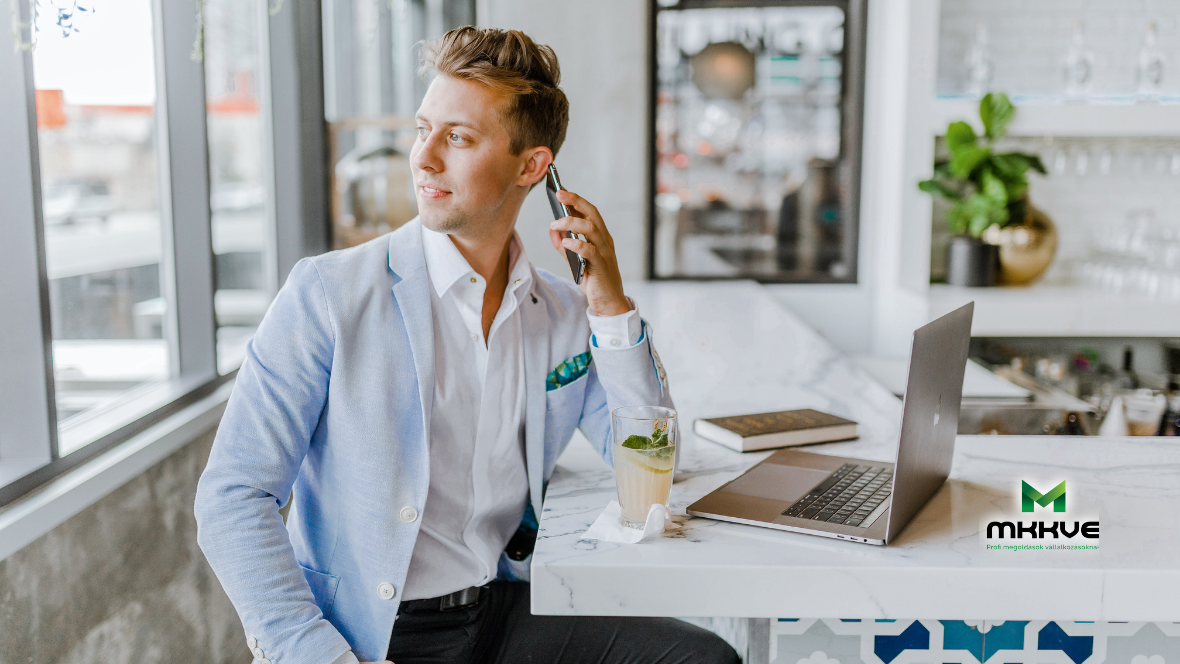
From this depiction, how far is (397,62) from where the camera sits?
4.16 m

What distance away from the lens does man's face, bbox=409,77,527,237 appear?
4.32ft

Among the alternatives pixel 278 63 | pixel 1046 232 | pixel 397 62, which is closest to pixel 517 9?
pixel 397 62

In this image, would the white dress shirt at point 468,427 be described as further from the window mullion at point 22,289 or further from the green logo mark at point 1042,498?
the window mullion at point 22,289

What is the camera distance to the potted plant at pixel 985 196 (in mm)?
3674

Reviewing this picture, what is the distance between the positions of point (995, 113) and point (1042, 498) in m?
2.87

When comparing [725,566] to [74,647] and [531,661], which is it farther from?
[74,647]

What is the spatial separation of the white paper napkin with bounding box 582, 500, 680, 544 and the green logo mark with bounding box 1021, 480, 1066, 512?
44cm

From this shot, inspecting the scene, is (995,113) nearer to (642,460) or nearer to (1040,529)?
(1040,529)

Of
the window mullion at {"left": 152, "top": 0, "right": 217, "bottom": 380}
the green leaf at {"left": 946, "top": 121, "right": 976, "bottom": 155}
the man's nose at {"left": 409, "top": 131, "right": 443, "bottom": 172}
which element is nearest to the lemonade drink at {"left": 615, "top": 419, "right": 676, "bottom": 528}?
the man's nose at {"left": 409, "top": 131, "right": 443, "bottom": 172}

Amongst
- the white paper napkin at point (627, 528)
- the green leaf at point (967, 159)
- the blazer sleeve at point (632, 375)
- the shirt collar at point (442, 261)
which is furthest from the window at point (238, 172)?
the green leaf at point (967, 159)

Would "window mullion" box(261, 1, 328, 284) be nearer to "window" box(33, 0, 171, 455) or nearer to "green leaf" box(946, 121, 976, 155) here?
"window" box(33, 0, 171, 455)

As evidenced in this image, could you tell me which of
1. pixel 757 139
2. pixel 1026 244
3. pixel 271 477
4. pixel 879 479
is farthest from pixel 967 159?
pixel 271 477

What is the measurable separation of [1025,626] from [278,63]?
2559 mm

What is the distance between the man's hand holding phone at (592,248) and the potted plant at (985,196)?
2742mm
